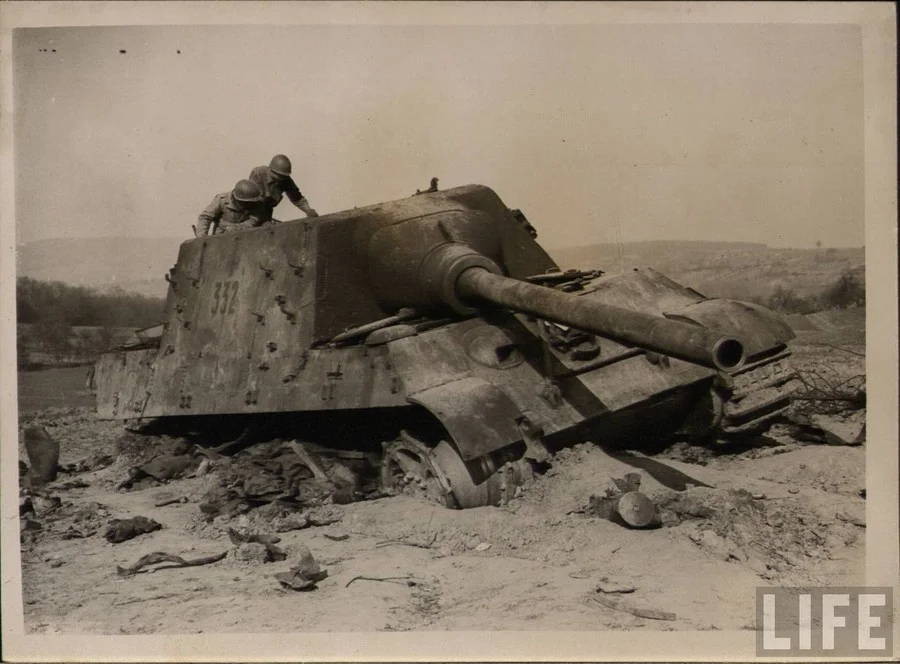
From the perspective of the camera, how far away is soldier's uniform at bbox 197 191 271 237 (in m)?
9.19

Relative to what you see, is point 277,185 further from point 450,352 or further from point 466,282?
point 450,352

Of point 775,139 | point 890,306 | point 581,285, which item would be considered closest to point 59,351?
point 581,285

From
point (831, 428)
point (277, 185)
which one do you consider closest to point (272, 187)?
point (277, 185)

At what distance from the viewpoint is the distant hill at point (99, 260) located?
712cm

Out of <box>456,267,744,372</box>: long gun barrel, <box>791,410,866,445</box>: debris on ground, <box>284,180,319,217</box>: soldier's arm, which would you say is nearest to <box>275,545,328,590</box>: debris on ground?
<box>456,267,744,372</box>: long gun barrel

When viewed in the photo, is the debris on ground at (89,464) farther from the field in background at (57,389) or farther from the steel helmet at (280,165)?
the steel helmet at (280,165)

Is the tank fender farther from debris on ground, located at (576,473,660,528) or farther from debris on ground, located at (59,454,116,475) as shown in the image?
debris on ground, located at (59,454,116,475)

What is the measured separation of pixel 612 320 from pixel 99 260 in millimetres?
5398

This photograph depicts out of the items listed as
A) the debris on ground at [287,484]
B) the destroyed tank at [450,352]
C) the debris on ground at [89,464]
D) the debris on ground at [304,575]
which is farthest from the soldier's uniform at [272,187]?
the debris on ground at [304,575]

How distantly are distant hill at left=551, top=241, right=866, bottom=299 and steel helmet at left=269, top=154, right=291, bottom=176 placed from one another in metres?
4.14

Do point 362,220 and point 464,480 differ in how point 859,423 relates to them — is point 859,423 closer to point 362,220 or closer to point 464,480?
point 464,480

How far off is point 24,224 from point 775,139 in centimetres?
597

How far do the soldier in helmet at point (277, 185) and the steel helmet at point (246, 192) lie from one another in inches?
2.0

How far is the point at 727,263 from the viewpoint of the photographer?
15.7m
